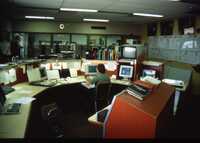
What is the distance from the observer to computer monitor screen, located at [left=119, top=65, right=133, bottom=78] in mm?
5250

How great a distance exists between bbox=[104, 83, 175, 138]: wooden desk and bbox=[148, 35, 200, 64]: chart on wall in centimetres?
511

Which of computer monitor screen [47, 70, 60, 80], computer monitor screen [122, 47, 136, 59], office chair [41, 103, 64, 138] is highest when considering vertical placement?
computer monitor screen [122, 47, 136, 59]

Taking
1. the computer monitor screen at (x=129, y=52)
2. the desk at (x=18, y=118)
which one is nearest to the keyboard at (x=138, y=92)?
the desk at (x=18, y=118)

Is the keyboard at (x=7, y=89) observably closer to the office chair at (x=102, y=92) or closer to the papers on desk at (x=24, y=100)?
the papers on desk at (x=24, y=100)

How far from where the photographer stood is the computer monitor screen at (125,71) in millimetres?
5250

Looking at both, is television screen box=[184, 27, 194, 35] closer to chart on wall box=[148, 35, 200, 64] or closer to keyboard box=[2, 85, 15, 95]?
chart on wall box=[148, 35, 200, 64]

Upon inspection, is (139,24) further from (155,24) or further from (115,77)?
(115,77)

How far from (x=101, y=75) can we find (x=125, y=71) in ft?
3.02

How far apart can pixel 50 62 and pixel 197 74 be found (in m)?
4.39

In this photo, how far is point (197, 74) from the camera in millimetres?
6797

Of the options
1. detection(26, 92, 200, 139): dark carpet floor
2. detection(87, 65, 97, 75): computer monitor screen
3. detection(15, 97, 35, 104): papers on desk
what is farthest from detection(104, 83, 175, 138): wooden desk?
detection(87, 65, 97, 75): computer monitor screen

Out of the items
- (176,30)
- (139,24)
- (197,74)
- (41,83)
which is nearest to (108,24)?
(139,24)

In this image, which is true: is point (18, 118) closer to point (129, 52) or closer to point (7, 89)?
point (7, 89)

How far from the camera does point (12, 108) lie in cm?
285
